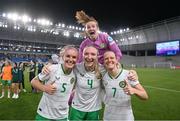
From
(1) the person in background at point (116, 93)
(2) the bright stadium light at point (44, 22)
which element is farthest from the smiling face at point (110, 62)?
(2) the bright stadium light at point (44, 22)

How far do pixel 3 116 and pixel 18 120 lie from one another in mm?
968

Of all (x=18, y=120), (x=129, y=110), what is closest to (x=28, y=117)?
(x=18, y=120)

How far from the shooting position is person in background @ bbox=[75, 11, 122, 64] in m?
5.70

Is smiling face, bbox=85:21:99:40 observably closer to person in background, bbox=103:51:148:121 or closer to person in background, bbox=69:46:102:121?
person in background, bbox=69:46:102:121

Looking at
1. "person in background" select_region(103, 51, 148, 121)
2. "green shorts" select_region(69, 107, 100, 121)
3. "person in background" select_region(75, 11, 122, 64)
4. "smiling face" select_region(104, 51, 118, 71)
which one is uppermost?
"person in background" select_region(75, 11, 122, 64)

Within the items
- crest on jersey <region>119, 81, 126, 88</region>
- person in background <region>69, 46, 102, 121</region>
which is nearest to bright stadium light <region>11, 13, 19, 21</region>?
person in background <region>69, 46, 102, 121</region>

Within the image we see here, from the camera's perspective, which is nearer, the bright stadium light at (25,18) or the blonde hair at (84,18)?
the blonde hair at (84,18)

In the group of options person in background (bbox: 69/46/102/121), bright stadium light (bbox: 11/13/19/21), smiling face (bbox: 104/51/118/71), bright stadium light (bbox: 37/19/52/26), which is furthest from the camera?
bright stadium light (bbox: 37/19/52/26)

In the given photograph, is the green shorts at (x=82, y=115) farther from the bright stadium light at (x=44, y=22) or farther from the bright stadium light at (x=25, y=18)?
the bright stadium light at (x=44, y=22)

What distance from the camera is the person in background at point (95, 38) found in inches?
224

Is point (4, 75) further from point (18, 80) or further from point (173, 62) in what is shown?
point (173, 62)

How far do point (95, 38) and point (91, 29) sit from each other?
0.29 m

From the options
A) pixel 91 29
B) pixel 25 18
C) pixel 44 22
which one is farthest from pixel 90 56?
pixel 44 22

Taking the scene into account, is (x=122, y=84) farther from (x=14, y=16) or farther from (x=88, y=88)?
(x=14, y=16)
